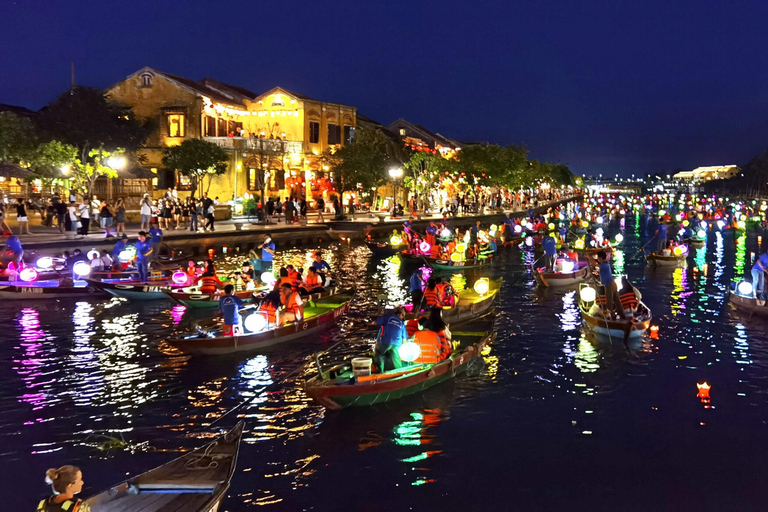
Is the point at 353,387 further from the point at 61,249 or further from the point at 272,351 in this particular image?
the point at 61,249

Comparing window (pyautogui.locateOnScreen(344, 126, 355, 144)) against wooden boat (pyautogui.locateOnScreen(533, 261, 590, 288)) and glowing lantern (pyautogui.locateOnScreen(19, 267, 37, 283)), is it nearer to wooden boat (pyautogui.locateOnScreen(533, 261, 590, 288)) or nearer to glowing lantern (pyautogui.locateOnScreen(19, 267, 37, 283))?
wooden boat (pyautogui.locateOnScreen(533, 261, 590, 288))

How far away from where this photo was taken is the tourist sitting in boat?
13664 millimetres

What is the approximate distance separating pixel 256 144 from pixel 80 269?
98.1ft

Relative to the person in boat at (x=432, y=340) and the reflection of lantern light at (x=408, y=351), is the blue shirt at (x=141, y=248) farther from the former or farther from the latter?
the reflection of lantern light at (x=408, y=351)

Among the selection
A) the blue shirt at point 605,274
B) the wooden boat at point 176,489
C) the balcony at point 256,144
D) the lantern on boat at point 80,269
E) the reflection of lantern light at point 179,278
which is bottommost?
the wooden boat at point 176,489

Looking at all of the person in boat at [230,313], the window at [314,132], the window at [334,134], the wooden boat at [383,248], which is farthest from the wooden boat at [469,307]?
the window at [334,134]

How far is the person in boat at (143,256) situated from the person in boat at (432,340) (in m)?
13.1

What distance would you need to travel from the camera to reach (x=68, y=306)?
24297 millimetres

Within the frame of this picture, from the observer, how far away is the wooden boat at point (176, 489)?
8.01 meters

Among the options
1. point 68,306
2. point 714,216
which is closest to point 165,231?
point 68,306

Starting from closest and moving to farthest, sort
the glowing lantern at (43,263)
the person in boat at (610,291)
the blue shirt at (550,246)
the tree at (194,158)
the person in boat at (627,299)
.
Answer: the person in boat at (610,291) → the person in boat at (627,299) → the glowing lantern at (43,263) → the blue shirt at (550,246) → the tree at (194,158)

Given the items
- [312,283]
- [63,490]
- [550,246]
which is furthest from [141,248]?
[63,490]

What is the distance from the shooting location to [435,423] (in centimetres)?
1318

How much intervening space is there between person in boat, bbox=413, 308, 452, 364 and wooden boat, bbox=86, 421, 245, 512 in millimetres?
5844
